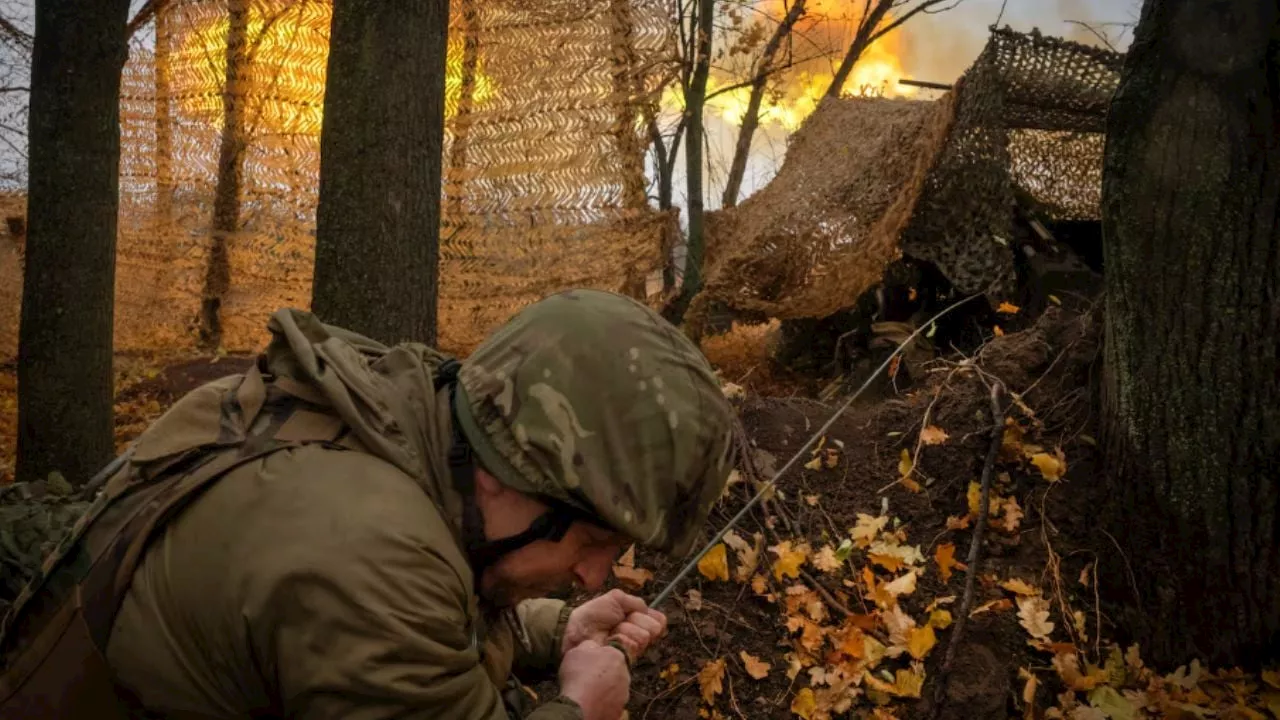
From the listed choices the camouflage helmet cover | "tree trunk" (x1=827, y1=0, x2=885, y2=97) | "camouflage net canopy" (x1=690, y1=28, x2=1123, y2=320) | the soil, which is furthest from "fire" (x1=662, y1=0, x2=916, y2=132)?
the camouflage helmet cover

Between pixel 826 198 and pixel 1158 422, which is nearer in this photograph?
pixel 1158 422

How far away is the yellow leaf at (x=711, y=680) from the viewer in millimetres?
2791

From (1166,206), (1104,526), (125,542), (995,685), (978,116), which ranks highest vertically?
(978,116)

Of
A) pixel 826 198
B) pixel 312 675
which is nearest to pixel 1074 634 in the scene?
pixel 312 675

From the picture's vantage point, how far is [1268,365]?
2.54 m

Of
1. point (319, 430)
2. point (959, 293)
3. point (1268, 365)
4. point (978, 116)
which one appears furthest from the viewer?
point (959, 293)

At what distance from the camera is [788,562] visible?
3.17m

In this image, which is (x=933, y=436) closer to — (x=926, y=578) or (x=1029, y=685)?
(x=926, y=578)

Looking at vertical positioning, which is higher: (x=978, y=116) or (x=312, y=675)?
(x=978, y=116)

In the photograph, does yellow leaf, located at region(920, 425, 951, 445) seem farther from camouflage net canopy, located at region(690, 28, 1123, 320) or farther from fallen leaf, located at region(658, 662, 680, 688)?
camouflage net canopy, located at region(690, 28, 1123, 320)

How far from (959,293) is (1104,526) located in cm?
307

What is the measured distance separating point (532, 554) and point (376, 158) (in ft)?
8.12

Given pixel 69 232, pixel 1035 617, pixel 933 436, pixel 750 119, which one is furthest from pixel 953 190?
pixel 750 119

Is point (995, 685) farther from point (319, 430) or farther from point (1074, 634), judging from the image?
point (319, 430)
